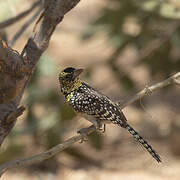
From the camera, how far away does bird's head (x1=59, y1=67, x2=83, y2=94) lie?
153 inches

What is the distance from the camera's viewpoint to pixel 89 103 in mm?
3859

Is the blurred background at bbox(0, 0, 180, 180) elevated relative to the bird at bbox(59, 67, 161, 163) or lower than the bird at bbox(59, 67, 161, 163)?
lower

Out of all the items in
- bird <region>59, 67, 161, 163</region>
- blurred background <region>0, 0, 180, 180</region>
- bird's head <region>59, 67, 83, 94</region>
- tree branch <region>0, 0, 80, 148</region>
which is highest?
tree branch <region>0, 0, 80, 148</region>

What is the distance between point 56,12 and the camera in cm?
301

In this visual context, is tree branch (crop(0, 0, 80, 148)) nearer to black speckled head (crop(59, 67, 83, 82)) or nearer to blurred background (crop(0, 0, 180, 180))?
black speckled head (crop(59, 67, 83, 82))

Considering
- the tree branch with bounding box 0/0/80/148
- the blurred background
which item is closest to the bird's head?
the tree branch with bounding box 0/0/80/148

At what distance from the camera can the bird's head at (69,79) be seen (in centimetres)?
388

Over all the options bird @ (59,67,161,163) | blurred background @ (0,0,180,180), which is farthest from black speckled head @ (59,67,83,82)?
blurred background @ (0,0,180,180)

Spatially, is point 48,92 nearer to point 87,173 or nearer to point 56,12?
point 87,173

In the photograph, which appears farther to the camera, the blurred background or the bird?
the blurred background

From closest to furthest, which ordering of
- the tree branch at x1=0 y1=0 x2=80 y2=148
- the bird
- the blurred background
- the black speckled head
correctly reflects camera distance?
1. the tree branch at x1=0 y1=0 x2=80 y2=148
2. the bird
3. the black speckled head
4. the blurred background

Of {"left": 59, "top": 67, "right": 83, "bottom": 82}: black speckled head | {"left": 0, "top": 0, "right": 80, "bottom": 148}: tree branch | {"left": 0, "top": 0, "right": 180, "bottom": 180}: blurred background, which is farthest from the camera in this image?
{"left": 0, "top": 0, "right": 180, "bottom": 180}: blurred background

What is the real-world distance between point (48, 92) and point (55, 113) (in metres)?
0.44

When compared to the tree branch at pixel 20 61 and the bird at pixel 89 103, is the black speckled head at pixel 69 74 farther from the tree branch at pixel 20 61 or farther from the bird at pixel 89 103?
the tree branch at pixel 20 61
